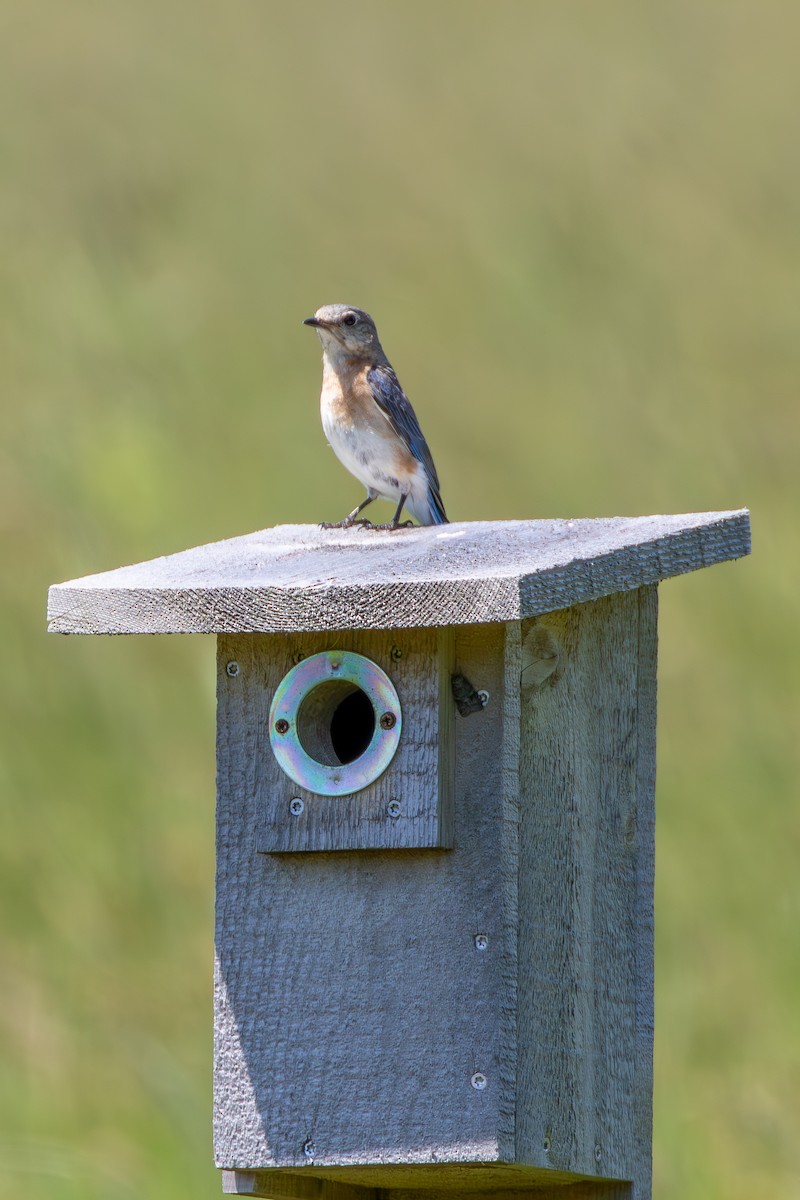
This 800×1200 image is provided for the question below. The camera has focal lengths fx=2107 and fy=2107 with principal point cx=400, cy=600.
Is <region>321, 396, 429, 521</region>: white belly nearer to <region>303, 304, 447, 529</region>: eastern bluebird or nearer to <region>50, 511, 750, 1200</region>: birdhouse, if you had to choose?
<region>303, 304, 447, 529</region>: eastern bluebird

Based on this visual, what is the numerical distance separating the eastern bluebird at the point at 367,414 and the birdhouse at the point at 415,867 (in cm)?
168

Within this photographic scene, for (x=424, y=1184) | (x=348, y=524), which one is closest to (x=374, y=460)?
(x=348, y=524)

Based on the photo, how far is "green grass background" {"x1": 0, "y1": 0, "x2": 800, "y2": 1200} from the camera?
6926mm

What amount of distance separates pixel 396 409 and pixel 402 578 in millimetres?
2099

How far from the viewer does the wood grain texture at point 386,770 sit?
11.9ft

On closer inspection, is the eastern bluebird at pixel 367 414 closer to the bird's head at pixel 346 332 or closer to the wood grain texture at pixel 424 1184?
the bird's head at pixel 346 332

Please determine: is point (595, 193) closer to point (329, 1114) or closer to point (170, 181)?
point (170, 181)

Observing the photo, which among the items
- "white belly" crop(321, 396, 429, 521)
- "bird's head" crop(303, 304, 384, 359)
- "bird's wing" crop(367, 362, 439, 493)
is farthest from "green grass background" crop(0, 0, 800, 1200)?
"bird's head" crop(303, 304, 384, 359)

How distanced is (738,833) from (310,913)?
13.2ft

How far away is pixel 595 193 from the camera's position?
1152 centimetres

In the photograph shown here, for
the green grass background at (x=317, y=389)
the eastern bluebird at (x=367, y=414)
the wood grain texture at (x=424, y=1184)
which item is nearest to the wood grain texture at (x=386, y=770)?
the wood grain texture at (x=424, y=1184)

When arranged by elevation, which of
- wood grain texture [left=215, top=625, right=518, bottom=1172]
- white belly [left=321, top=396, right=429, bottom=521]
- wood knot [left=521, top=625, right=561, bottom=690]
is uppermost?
white belly [left=321, top=396, right=429, bottom=521]

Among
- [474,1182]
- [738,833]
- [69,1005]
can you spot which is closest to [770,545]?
[738,833]

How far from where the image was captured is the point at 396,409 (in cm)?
562
